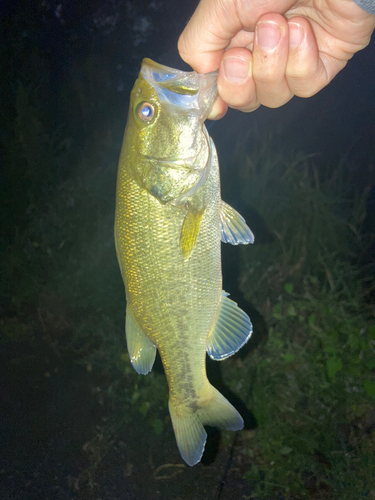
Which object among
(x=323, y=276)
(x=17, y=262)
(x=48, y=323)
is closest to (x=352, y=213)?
(x=323, y=276)

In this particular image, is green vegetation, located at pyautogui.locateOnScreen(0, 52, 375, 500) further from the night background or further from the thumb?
the thumb

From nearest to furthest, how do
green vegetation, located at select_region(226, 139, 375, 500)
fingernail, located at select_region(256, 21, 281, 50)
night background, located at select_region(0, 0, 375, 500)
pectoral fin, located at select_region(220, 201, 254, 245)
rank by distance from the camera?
fingernail, located at select_region(256, 21, 281, 50)
pectoral fin, located at select_region(220, 201, 254, 245)
green vegetation, located at select_region(226, 139, 375, 500)
night background, located at select_region(0, 0, 375, 500)

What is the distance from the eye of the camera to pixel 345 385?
310 cm

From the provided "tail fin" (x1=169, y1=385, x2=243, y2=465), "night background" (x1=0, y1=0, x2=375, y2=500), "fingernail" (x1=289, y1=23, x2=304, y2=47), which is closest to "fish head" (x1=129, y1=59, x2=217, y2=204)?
"fingernail" (x1=289, y1=23, x2=304, y2=47)

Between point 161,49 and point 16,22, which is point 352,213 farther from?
point 16,22

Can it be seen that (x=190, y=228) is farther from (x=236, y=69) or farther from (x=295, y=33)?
(x=295, y=33)

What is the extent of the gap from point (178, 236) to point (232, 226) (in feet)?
0.81

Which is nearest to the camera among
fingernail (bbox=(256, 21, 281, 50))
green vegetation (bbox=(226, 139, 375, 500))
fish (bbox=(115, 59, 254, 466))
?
fingernail (bbox=(256, 21, 281, 50))

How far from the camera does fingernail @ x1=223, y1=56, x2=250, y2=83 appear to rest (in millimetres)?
1228

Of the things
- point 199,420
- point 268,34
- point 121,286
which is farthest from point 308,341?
point 268,34

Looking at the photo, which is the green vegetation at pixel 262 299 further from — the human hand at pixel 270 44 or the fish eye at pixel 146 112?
the fish eye at pixel 146 112

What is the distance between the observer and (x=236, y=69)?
4.06ft

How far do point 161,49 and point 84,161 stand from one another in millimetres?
1796

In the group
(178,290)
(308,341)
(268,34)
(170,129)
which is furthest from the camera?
(308,341)
